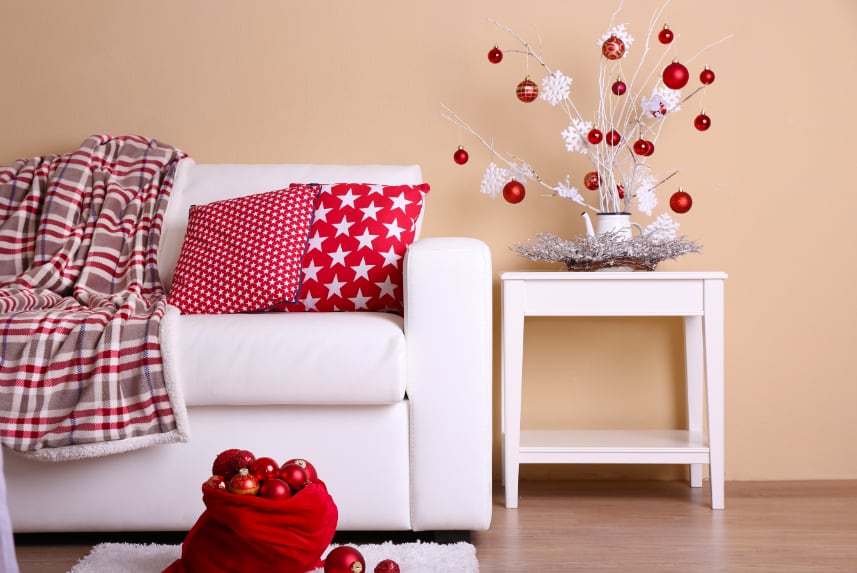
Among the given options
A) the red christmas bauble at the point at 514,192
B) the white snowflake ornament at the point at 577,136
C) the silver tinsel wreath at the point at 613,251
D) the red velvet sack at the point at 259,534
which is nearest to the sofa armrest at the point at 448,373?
the red velvet sack at the point at 259,534

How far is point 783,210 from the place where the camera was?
256cm

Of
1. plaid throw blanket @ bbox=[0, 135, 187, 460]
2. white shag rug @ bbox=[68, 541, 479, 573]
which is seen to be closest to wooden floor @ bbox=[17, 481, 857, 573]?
white shag rug @ bbox=[68, 541, 479, 573]

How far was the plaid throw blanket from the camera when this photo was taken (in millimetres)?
1724

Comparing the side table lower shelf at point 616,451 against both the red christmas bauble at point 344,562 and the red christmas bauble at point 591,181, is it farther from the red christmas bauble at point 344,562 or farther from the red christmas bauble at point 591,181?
the red christmas bauble at point 344,562

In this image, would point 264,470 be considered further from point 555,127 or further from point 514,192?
point 555,127

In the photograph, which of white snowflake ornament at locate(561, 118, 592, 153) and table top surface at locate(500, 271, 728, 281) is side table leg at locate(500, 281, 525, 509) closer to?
table top surface at locate(500, 271, 728, 281)

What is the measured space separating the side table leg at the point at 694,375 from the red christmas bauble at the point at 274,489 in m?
1.34

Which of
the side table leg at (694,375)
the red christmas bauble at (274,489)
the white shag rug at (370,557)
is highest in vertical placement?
the side table leg at (694,375)

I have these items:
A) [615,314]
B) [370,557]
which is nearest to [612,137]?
[615,314]

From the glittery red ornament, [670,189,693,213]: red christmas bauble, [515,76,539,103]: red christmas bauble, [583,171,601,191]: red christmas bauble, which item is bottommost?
[670,189,693,213]: red christmas bauble

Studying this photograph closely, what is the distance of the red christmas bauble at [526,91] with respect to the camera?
2.42 metres

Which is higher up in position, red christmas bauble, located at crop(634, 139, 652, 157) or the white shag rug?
red christmas bauble, located at crop(634, 139, 652, 157)

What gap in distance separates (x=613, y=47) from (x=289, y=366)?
1.22 m

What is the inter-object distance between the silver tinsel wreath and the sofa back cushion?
470 mm
